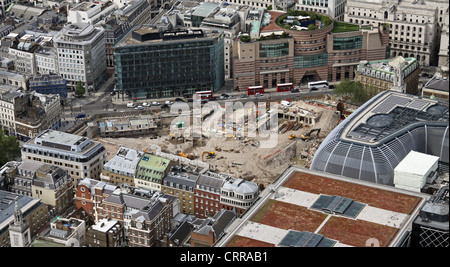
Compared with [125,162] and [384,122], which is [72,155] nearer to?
[125,162]

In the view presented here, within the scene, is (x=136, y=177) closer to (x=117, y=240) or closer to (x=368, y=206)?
(x=117, y=240)

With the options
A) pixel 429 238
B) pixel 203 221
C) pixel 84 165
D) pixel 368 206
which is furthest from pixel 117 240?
pixel 429 238

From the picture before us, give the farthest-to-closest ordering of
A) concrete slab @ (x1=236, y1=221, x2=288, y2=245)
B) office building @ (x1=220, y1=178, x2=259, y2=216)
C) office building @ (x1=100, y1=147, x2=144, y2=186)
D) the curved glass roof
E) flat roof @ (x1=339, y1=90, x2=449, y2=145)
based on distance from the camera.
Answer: office building @ (x1=100, y1=147, x2=144, y2=186) → flat roof @ (x1=339, y1=90, x2=449, y2=145) → the curved glass roof → office building @ (x1=220, y1=178, x2=259, y2=216) → concrete slab @ (x1=236, y1=221, x2=288, y2=245)

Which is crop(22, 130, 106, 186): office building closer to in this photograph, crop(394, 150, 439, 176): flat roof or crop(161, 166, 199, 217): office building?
crop(161, 166, 199, 217): office building

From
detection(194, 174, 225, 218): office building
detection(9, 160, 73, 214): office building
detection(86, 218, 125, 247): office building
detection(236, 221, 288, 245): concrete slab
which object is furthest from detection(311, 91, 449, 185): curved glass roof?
detection(9, 160, 73, 214): office building

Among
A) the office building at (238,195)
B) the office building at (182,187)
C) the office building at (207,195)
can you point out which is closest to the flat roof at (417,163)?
the office building at (238,195)

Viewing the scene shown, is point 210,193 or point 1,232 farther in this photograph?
point 210,193

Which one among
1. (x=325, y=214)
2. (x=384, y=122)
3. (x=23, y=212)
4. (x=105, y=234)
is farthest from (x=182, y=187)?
(x=384, y=122)

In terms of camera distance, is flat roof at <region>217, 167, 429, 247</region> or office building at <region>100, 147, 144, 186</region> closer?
flat roof at <region>217, 167, 429, 247</region>
